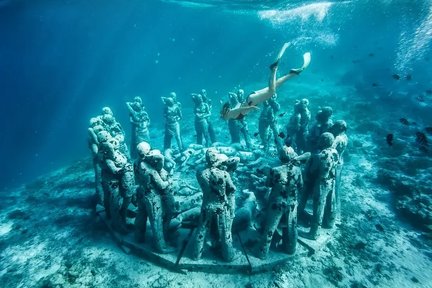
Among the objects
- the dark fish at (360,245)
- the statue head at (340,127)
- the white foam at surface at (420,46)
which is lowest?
the dark fish at (360,245)

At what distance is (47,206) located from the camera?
9633 mm

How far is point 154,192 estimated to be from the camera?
5551 millimetres

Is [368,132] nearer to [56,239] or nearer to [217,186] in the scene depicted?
[217,186]

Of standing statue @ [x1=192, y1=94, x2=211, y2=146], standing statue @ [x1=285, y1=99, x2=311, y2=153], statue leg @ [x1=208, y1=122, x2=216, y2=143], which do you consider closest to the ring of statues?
standing statue @ [x1=285, y1=99, x2=311, y2=153]

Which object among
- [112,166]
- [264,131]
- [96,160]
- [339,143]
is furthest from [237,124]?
[112,166]

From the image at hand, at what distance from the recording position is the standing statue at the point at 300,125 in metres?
10.6

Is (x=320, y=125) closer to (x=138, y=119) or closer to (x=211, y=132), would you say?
(x=211, y=132)

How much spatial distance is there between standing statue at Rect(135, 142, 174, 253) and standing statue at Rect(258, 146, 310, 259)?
2.16 m

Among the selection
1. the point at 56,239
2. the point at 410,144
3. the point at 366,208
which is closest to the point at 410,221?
the point at 366,208

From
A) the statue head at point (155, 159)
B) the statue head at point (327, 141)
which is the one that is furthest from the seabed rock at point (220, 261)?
the statue head at point (327, 141)

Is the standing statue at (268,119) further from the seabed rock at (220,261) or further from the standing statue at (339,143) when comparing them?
the seabed rock at (220,261)

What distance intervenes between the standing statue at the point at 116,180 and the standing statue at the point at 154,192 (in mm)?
909

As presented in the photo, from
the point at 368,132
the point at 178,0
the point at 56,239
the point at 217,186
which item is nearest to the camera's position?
the point at 217,186

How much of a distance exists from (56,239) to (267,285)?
19.8 ft
